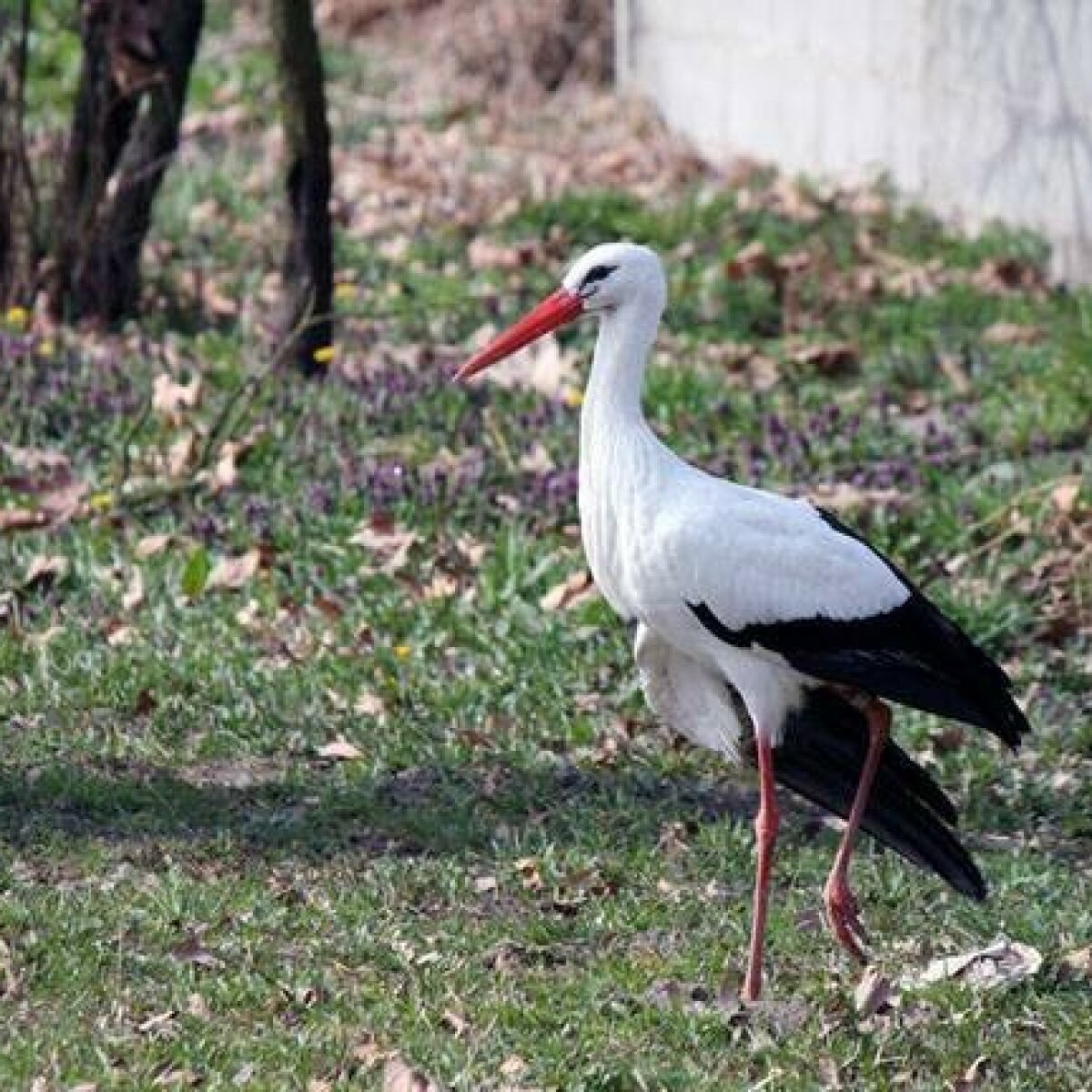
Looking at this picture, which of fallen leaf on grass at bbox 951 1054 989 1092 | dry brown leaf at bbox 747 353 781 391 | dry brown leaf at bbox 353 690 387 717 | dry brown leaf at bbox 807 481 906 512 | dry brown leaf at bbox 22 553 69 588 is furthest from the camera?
dry brown leaf at bbox 747 353 781 391

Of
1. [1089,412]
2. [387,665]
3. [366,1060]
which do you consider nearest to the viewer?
[366,1060]

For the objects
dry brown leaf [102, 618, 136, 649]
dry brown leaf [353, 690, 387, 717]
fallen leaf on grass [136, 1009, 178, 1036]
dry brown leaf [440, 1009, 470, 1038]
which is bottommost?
dry brown leaf [102, 618, 136, 649]

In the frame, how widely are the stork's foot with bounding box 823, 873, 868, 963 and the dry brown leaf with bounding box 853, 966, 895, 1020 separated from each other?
0.57 feet

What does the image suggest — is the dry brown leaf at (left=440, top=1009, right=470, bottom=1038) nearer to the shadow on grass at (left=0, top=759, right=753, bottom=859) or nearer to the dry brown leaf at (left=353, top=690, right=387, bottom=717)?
the shadow on grass at (left=0, top=759, right=753, bottom=859)

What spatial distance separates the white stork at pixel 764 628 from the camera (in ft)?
18.2

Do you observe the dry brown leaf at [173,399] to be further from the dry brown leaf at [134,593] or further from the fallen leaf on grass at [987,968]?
the fallen leaf on grass at [987,968]

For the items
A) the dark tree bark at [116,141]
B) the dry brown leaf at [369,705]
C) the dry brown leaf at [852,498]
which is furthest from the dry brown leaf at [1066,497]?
the dark tree bark at [116,141]

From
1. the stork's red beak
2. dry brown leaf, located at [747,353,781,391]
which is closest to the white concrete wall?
dry brown leaf, located at [747,353,781,391]

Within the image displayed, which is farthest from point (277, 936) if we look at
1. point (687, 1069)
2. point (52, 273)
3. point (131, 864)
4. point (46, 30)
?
point (46, 30)

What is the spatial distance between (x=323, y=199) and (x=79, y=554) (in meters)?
1.96

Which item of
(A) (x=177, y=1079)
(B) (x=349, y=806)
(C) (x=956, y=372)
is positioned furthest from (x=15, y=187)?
(A) (x=177, y=1079)

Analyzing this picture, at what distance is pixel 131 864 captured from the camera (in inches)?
244

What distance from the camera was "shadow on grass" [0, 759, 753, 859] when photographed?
638cm

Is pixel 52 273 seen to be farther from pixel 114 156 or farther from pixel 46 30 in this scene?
pixel 46 30
